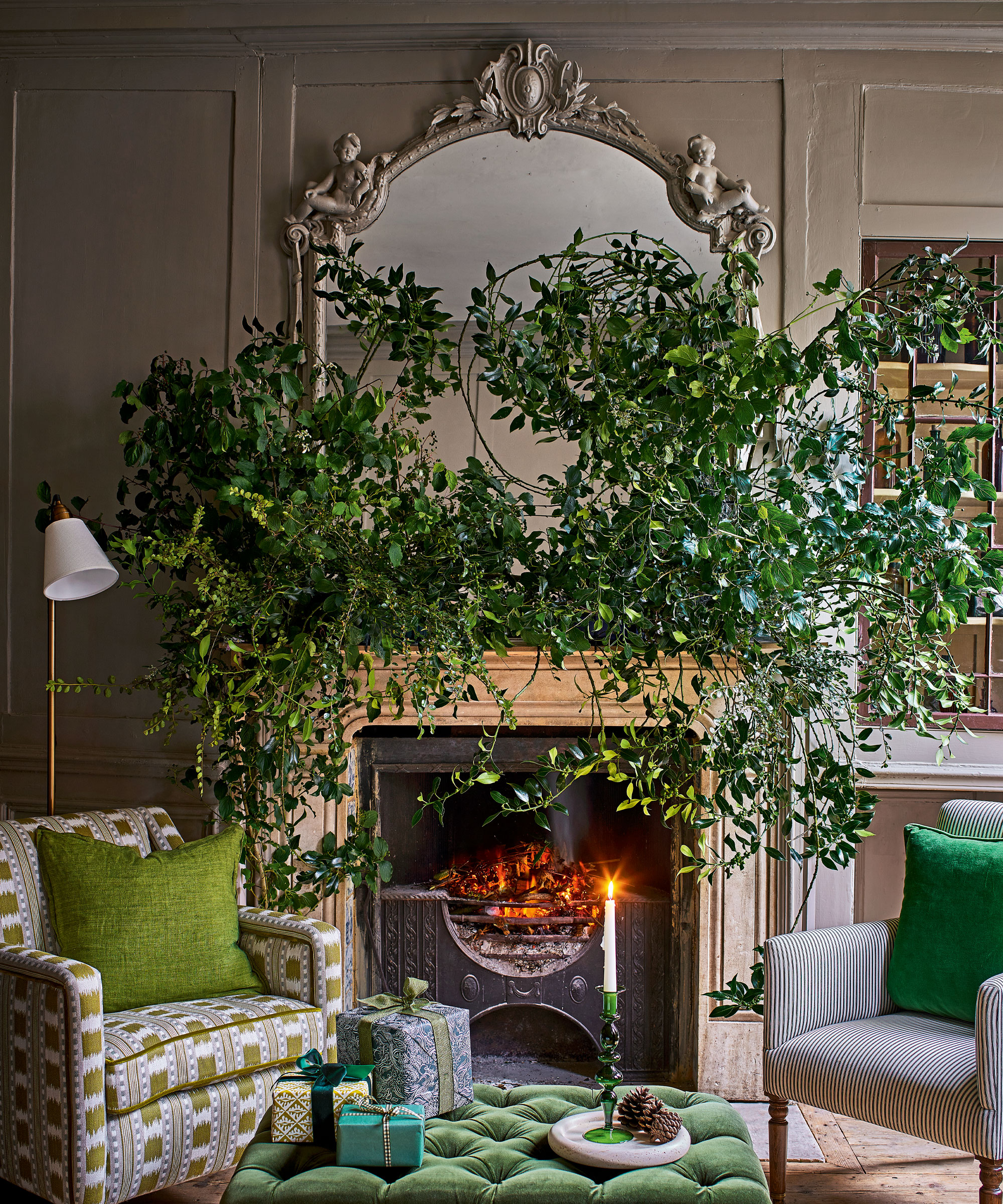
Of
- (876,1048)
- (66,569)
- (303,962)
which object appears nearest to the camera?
(876,1048)

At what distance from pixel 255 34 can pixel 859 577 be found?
2451 millimetres

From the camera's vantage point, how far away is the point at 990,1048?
6.37 ft

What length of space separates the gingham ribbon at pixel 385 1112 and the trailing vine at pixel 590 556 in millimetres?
592

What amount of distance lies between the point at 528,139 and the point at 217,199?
3.24ft

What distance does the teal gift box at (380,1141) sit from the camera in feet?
5.18

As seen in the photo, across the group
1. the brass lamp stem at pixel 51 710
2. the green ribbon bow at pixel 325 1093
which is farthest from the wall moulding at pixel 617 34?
the green ribbon bow at pixel 325 1093

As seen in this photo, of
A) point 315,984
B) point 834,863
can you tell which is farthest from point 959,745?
point 315,984

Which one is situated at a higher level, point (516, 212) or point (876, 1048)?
point (516, 212)

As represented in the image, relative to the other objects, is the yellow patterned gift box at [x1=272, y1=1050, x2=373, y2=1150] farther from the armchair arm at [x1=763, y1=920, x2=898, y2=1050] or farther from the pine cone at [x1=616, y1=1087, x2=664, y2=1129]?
the armchair arm at [x1=763, y1=920, x2=898, y2=1050]

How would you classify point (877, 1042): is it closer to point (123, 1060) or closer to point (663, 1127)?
point (663, 1127)

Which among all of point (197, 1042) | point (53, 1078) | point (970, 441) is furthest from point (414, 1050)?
point (970, 441)

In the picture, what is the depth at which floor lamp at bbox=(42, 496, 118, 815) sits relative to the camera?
8.68 ft

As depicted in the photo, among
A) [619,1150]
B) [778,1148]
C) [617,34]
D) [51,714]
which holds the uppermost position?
[617,34]

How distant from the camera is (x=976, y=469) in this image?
3.24 meters
